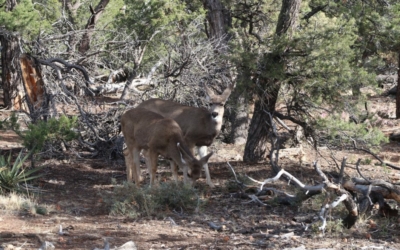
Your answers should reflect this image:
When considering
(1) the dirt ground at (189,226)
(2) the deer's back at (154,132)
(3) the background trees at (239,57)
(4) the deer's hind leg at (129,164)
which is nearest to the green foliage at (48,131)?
(1) the dirt ground at (189,226)

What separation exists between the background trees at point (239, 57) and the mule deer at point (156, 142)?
1.37 m

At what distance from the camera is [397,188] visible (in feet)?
31.3

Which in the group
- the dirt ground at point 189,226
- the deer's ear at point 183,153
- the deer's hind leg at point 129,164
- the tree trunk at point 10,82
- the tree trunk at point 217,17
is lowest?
the dirt ground at point 189,226

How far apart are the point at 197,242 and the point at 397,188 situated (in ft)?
9.83

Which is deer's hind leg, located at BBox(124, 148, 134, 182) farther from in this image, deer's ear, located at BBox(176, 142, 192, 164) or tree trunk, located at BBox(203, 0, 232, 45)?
tree trunk, located at BBox(203, 0, 232, 45)

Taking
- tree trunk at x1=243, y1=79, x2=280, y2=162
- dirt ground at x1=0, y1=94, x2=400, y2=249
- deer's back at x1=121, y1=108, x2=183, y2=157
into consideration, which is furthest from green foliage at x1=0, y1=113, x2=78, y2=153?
tree trunk at x1=243, y1=79, x2=280, y2=162

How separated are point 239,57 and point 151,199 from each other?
359 centimetres

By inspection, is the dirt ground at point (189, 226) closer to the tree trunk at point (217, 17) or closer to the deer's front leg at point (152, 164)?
the deer's front leg at point (152, 164)

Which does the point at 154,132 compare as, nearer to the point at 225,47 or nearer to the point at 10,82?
the point at 225,47

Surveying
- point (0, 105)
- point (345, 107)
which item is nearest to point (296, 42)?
point (345, 107)

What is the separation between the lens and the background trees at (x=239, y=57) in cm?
1260

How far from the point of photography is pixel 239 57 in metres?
12.9

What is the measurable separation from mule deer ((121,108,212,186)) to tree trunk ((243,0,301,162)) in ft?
6.26

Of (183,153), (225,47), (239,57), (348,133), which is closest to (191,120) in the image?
(183,153)
